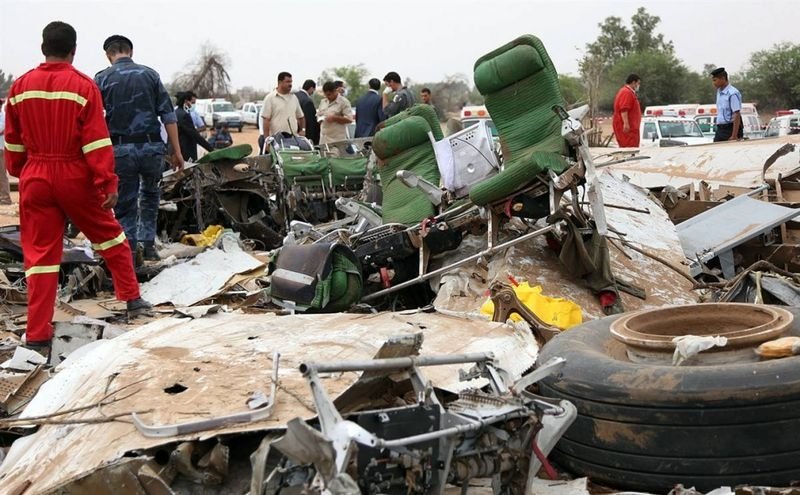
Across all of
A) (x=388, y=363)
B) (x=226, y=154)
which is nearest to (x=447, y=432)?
(x=388, y=363)

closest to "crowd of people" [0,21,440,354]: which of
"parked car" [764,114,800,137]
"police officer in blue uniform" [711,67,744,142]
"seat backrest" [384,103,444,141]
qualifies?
"seat backrest" [384,103,444,141]

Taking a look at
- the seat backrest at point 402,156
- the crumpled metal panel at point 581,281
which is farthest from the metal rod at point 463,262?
the seat backrest at point 402,156

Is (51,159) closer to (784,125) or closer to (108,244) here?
(108,244)

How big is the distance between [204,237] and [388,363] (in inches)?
259

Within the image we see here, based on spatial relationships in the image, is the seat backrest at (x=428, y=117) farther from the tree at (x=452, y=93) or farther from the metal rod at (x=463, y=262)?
the tree at (x=452, y=93)

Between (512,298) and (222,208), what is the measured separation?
5376mm

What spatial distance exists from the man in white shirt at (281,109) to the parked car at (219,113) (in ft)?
76.9

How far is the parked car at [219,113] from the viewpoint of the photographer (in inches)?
1363

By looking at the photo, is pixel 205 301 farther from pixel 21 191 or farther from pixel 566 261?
pixel 566 261

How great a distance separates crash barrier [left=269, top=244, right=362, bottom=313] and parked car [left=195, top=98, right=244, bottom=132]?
29.7 meters

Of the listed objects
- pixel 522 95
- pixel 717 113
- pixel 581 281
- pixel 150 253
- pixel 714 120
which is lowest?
pixel 714 120

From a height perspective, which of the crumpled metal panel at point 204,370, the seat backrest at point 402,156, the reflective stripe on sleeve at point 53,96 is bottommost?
the crumpled metal panel at point 204,370

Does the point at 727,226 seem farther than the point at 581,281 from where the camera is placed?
Yes

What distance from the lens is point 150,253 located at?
730cm
